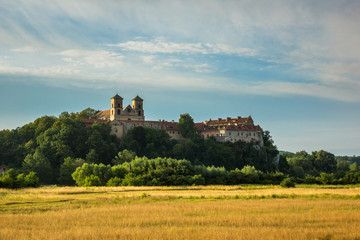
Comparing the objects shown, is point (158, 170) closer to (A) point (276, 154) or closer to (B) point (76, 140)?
(B) point (76, 140)

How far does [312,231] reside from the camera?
22016 millimetres

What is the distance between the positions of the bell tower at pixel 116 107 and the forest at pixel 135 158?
1162cm

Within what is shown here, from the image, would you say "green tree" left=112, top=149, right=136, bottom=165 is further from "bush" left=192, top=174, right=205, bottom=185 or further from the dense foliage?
"bush" left=192, top=174, right=205, bottom=185

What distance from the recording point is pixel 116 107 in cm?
14062

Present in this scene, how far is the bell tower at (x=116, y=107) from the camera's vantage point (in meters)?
140

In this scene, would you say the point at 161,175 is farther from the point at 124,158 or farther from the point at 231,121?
the point at 231,121

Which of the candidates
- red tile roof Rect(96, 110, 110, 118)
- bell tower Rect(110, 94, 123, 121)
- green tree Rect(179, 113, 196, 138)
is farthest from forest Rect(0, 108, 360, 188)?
bell tower Rect(110, 94, 123, 121)

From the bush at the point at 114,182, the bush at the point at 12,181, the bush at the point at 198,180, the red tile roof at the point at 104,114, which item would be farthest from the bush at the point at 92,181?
the red tile roof at the point at 104,114

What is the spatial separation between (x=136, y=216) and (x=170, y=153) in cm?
9381

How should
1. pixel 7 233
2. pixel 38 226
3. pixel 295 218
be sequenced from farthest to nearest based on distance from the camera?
pixel 295 218 → pixel 38 226 → pixel 7 233

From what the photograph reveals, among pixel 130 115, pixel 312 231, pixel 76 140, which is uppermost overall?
pixel 130 115

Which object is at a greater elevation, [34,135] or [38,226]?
[34,135]

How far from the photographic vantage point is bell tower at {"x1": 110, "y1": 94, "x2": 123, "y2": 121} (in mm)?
139850

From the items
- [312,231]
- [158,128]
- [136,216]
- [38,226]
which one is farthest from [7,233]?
[158,128]
